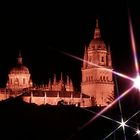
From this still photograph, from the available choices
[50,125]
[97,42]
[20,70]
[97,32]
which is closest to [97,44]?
[97,42]

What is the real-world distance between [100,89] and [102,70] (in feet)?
10.3

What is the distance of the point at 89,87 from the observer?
130 m

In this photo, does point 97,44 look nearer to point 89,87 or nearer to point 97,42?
point 97,42

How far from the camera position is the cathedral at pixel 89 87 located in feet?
413

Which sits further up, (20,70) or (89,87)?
(20,70)

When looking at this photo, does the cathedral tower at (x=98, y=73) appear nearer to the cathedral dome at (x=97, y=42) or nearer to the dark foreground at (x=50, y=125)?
the cathedral dome at (x=97, y=42)

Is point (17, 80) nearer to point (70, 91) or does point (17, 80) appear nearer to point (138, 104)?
point (70, 91)

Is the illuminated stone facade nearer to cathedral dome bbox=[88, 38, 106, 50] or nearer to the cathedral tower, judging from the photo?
the cathedral tower

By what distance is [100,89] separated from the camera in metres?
128

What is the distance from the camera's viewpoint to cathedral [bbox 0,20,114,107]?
413 ft

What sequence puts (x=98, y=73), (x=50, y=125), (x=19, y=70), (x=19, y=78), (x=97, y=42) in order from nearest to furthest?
(x=50, y=125), (x=98, y=73), (x=97, y=42), (x=19, y=70), (x=19, y=78)

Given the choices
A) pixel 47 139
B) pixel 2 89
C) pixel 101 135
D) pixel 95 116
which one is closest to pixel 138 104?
pixel 95 116

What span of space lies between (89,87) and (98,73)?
269 centimetres

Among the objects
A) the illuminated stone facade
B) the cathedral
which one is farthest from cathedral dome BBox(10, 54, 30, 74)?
the cathedral
